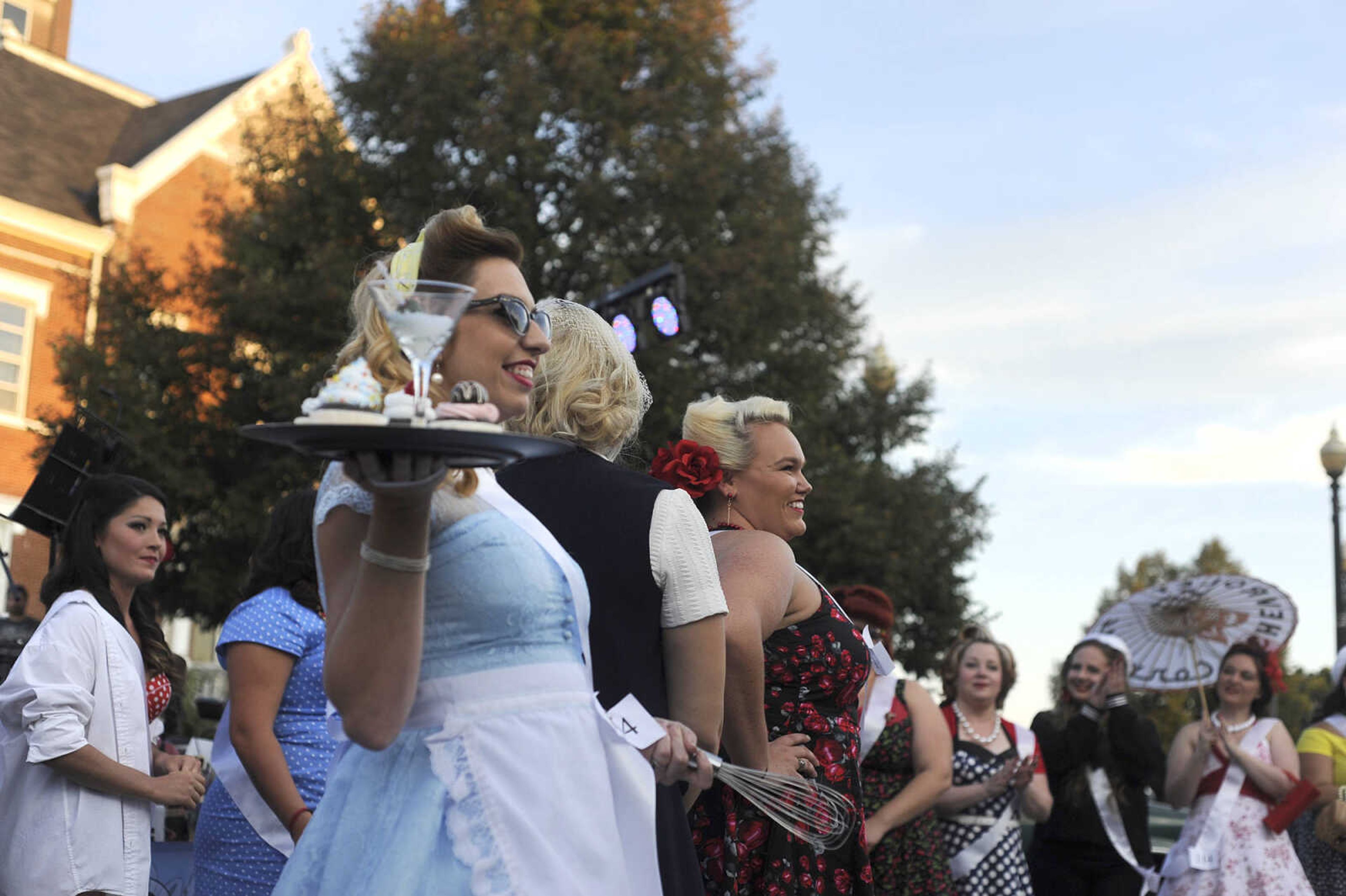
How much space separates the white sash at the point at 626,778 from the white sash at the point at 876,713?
3.88 meters

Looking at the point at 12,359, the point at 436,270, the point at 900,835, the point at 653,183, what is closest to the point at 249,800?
the point at 436,270

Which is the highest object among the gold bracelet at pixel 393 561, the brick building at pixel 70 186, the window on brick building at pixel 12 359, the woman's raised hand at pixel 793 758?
the brick building at pixel 70 186

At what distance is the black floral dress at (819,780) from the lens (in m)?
3.73

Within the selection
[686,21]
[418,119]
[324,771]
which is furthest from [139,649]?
[686,21]

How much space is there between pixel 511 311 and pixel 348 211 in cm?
1606

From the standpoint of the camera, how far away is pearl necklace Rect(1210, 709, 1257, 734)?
24.3 ft

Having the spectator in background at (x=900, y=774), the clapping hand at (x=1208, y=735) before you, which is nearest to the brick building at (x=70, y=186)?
the spectator in background at (x=900, y=774)

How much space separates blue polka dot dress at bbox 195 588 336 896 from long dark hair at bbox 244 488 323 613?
4 cm

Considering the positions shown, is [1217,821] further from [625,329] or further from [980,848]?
[625,329]

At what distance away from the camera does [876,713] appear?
20.0ft

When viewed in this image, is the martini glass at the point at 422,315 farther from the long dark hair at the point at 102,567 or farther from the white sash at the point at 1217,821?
the white sash at the point at 1217,821

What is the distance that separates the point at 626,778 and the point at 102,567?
2.71 meters

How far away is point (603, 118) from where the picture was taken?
17.2 metres

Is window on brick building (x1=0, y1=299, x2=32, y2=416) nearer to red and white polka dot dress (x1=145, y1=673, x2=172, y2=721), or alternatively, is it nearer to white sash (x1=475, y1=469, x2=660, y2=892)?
red and white polka dot dress (x1=145, y1=673, x2=172, y2=721)
